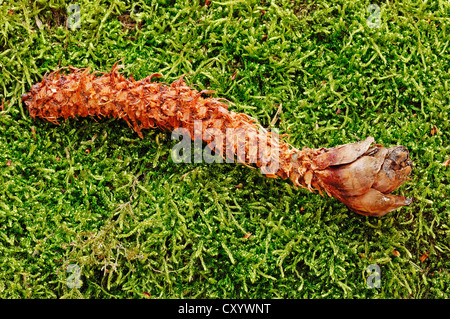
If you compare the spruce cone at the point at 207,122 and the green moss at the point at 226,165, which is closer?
the spruce cone at the point at 207,122

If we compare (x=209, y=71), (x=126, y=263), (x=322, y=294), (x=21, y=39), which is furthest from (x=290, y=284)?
(x=21, y=39)

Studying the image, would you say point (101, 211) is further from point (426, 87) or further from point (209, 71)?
point (426, 87)

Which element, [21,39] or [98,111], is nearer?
[98,111]

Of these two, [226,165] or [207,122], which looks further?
[226,165]

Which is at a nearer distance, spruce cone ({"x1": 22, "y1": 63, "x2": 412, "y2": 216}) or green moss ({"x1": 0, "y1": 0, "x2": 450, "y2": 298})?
spruce cone ({"x1": 22, "y1": 63, "x2": 412, "y2": 216})
